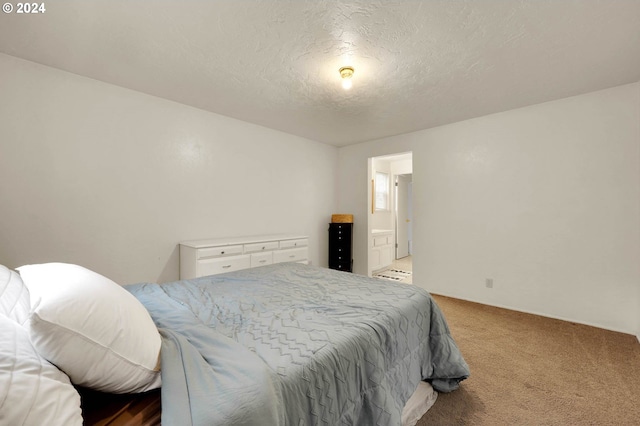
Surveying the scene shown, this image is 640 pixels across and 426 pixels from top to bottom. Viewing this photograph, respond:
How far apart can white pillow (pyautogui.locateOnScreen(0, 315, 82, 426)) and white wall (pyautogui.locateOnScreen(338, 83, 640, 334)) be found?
4.11 meters

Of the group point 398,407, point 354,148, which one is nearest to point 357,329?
point 398,407

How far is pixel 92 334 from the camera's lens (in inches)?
29.5

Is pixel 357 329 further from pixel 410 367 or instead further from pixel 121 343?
pixel 121 343

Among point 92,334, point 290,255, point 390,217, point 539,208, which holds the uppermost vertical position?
point 539,208

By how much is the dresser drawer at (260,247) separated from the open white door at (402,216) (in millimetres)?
4122

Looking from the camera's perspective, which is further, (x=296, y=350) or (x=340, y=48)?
(x=340, y=48)

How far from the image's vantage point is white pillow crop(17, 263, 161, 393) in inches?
27.4

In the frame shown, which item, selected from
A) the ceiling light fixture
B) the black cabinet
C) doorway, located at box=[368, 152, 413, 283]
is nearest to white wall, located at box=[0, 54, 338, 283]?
the black cabinet

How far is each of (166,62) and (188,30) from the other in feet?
1.87

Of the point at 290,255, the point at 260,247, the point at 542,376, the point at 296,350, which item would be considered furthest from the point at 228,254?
the point at 542,376

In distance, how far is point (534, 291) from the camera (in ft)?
10.7

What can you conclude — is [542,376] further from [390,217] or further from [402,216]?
[402,216]

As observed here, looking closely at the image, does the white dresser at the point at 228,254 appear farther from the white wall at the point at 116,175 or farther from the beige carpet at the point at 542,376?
the beige carpet at the point at 542,376

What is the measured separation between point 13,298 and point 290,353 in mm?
997
